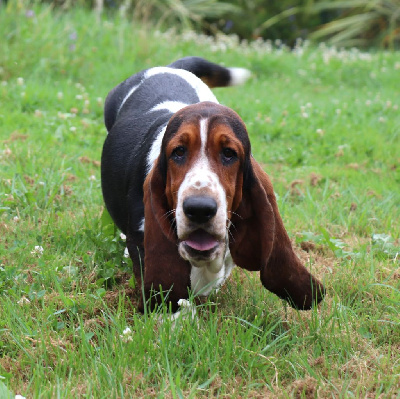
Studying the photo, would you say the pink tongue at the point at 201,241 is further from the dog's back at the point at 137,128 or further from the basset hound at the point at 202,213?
the dog's back at the point at 137,128

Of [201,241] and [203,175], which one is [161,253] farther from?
[203,175]

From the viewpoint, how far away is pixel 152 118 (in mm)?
3785

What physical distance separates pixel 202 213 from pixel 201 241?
205mm

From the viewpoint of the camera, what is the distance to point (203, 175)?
2727mm

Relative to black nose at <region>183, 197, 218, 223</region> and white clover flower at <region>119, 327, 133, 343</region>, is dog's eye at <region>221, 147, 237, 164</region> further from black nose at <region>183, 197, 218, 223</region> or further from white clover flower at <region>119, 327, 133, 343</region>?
white clover flower at <region>119, 327, 133, 343</region>

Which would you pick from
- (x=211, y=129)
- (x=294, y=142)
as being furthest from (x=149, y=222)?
(x=294, y=142)

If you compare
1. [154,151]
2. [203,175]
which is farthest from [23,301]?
[203,175]

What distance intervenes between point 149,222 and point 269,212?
53 cm

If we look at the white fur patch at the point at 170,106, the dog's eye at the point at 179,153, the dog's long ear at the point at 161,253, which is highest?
the dog's eye at the point at 179,153

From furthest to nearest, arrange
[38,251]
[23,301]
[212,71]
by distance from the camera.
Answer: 1. [212,71]
2. [38,251]
3. [23,301]

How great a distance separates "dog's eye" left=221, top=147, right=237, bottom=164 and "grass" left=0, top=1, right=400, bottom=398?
2.16ft

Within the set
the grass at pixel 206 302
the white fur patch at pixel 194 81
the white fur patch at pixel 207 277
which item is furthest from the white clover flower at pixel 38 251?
the white fur patch at pixel 194 81

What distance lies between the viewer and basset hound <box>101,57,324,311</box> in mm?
2777

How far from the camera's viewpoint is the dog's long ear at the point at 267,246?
300cm
